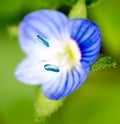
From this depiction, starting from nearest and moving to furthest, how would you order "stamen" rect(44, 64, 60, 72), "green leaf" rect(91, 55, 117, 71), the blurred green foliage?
"green leaf" rect(91, 55, 117, 71) → "stamen" rect(44, 64, 60, 72) → the blurred green foliage

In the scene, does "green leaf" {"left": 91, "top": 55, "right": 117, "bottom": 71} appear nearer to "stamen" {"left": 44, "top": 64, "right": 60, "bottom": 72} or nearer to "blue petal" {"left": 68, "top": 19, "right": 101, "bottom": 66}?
"blue petal" {"left": 68, "top": 19, "right": 101, "bottom": 66}

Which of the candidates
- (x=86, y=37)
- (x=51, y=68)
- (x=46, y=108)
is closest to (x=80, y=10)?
Answer: (x=86, y=37)

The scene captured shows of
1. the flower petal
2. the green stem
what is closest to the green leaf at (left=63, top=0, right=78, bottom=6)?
the green stem

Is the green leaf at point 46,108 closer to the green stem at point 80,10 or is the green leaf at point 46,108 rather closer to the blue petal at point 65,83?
the blue petal at point 65,83

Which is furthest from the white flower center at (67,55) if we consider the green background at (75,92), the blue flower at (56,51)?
the green background at (75,92)

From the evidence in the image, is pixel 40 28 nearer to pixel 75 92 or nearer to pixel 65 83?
pixel 65 83

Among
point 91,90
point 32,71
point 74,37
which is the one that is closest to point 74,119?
point 91,90
